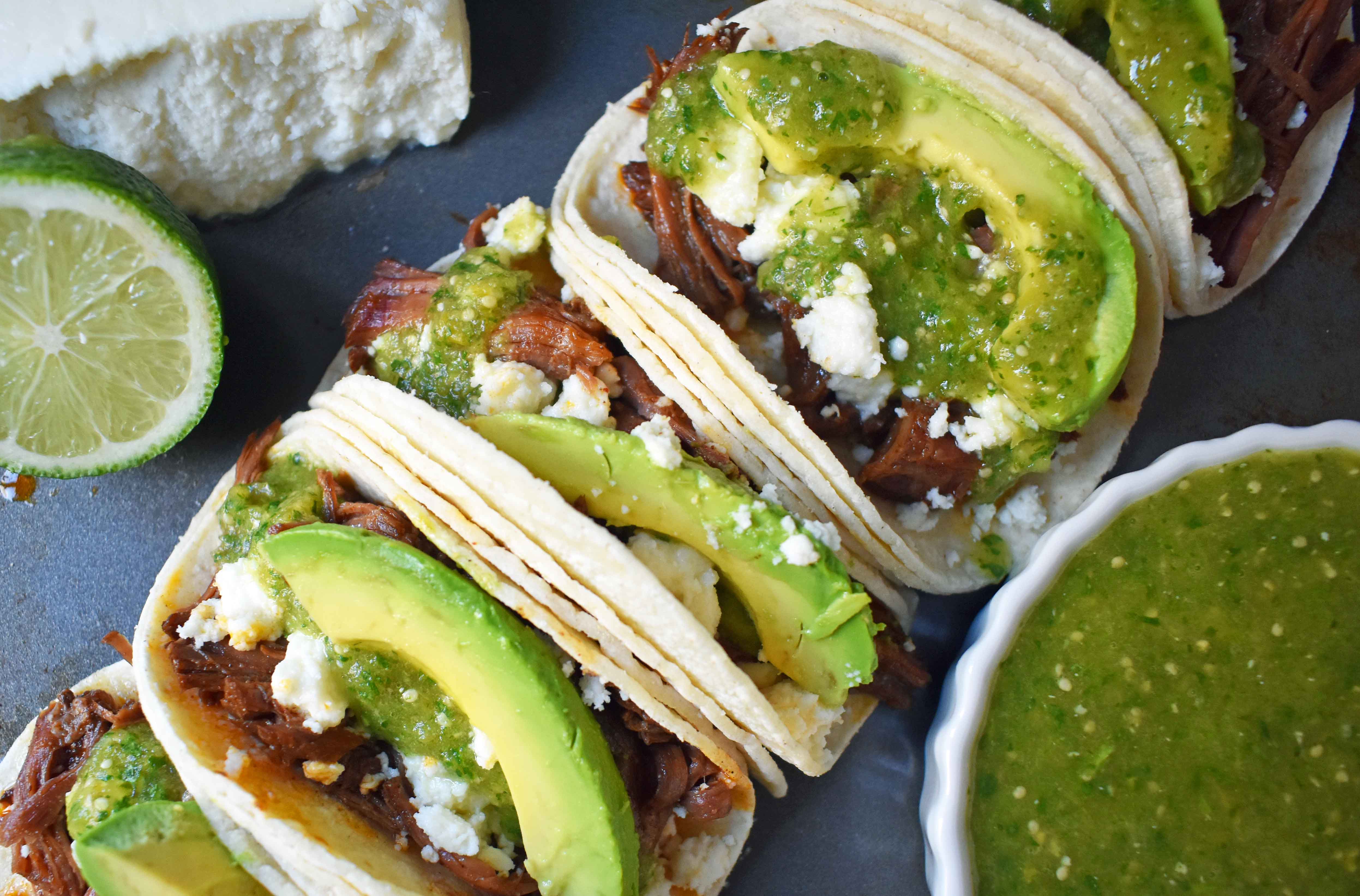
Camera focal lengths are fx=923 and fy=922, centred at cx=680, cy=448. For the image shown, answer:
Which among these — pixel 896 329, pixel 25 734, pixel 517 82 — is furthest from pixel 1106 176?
pixel 25 734

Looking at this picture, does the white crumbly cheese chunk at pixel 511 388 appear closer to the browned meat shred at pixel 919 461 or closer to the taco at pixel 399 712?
the taco at pixel 399 712

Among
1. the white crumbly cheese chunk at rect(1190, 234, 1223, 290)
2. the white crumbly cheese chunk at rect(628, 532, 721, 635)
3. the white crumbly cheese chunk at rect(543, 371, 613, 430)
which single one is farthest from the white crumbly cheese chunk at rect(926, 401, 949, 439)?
the white crumbly cheese chunk at rect(1190, 234, 1223, 290)

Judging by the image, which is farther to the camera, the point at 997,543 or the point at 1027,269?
the point at 997,543

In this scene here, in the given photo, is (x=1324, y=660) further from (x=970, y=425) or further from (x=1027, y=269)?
(x=1027, y=269)

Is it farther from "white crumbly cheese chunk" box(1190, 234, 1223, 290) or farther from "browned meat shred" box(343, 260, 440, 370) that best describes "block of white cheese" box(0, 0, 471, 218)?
"white crumbly cheese chunk" box(1190, 234, 1223, 290)

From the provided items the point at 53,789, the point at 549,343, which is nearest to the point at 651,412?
the point at 549,343

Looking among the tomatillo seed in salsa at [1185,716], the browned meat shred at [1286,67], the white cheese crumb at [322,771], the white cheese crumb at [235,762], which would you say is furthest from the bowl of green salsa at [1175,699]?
the white cheese crumb at [235,762]

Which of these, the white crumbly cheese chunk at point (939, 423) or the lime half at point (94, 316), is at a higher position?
the lime half at point (94, 316)
